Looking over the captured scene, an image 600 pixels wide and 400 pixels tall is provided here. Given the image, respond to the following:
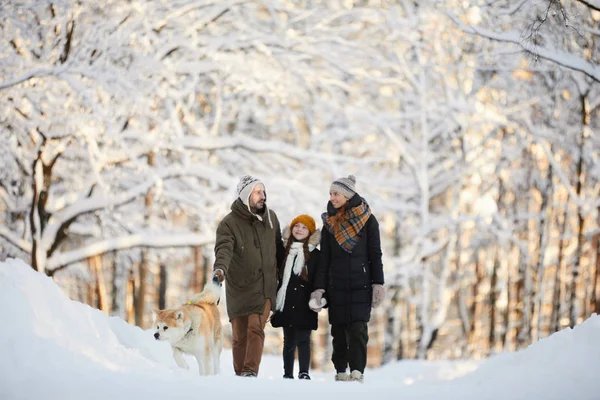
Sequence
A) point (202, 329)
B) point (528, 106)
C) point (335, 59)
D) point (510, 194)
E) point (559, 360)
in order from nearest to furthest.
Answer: point (559, 360) < point (202, 329) < point (335, 59) < point (528, 106) < point (510, 194)

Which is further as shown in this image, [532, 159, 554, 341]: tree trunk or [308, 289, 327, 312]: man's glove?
[532, 159, 554, 341]: tree trunk

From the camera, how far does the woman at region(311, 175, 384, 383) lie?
20.7ft

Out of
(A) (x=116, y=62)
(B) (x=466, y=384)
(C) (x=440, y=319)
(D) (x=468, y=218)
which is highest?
(A) (x=116, y=62)

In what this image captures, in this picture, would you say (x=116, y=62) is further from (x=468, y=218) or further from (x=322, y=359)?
(x=322, y=359)

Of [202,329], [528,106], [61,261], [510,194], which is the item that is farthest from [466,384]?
[510,194]

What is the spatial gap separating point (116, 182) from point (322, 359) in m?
Answer: 16.4

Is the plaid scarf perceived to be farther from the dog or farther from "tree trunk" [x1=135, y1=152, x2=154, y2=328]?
"tree trunk" [x1=135, y1=152, x2=154, y2=328]

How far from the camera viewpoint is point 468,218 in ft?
52.7

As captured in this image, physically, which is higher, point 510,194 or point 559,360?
point 510,194

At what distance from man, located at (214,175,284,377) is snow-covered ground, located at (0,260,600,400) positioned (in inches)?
30.7

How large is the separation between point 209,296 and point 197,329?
319 mm

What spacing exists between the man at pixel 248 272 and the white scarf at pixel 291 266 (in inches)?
10.4

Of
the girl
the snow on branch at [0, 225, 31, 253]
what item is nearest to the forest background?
the snow on branch at [0, 225, 31, 253]

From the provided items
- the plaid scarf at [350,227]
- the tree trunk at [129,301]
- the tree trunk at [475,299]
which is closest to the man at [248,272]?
the plaid scarf at [350,227]
